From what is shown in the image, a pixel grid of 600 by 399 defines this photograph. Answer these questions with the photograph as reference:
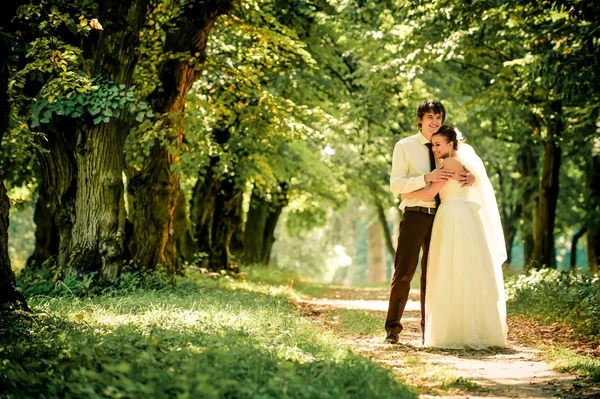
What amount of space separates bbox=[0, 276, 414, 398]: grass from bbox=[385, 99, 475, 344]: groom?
1.10 m

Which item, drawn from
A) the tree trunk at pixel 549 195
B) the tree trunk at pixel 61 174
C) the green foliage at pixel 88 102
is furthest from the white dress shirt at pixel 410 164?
the tree trunk at pixel 549 195

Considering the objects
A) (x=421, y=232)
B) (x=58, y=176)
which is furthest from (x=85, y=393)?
(x=58, y=176)

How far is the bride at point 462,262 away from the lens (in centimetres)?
824

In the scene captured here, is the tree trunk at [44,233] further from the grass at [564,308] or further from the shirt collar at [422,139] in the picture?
the shirt collar at [422,139]

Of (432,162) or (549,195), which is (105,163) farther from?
(549,195)

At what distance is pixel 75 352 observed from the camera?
579cm

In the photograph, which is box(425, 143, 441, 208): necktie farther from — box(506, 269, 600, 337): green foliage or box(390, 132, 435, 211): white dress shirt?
box(506, 269, 600, 337): green foliage

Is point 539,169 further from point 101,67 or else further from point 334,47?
point 101,67

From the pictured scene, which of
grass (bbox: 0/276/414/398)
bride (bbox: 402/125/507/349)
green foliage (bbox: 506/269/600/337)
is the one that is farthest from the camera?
green foliage (bbox: 506/269/600/337)

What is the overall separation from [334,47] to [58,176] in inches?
433

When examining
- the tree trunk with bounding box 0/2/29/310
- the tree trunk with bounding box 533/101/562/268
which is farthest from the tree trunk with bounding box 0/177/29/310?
the tree trunk with bounding box 533/101/562/268

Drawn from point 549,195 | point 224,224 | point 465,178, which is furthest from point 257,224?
point 465,178

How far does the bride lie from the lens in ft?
27.0

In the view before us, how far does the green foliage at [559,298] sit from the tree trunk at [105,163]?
6683mm
